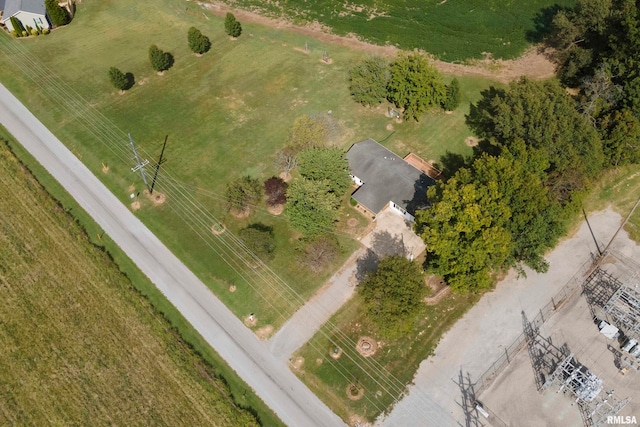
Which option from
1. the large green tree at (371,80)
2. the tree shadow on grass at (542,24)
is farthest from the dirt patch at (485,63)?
the large green tree at (371,80)

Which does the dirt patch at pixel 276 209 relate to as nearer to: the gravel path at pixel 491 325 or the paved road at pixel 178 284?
the paved road at pixel 178 284

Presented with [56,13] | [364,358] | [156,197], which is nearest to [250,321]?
[364,358]

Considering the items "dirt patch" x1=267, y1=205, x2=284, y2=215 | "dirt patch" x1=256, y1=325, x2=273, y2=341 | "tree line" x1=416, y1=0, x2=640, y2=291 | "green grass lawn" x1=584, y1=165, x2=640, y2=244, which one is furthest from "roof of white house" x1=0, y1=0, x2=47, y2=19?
"green grass lawn" x1=584, y1=165, x2=640, y2=244

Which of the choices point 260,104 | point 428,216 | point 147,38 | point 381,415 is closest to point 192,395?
point 381,415

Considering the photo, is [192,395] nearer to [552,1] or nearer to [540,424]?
[540,424]

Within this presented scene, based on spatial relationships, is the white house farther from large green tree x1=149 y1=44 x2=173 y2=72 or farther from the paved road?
large green tree x1=149 y1=44 x2=173 y2=72
